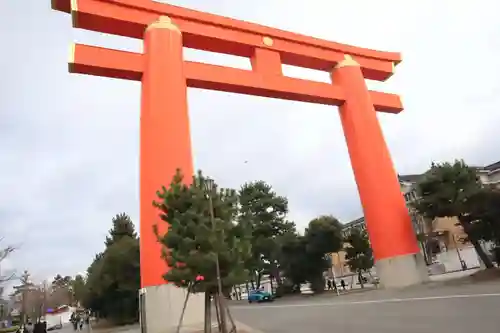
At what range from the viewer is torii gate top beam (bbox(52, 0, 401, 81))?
14445mm

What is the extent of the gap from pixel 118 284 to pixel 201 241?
17.0 m

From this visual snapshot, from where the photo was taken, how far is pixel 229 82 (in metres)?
16.1

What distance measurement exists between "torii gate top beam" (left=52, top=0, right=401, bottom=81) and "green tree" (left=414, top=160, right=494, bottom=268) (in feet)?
19.5

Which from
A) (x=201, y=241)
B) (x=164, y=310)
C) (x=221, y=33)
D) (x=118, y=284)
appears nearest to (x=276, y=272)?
(x=118, y=284)

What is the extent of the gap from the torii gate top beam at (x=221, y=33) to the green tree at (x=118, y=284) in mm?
12807

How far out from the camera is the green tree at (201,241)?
8.84 m

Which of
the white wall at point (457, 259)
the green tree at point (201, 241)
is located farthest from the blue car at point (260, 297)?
the green tree at point (201, 241)

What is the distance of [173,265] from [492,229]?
50.1 ft

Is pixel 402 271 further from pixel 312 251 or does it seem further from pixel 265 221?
pixel 265 221

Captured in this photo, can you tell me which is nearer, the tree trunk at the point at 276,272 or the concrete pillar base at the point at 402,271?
the concrete pillar base at the point at 402,271

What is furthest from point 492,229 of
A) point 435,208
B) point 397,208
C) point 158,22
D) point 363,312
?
point 158,22

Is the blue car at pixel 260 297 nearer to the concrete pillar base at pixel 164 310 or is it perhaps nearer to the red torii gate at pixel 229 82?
the red torii gate at pixel 229 82

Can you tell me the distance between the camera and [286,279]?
116 feet

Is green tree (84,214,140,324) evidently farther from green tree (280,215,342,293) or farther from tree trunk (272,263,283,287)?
tree trunk (272,263,283,287)
